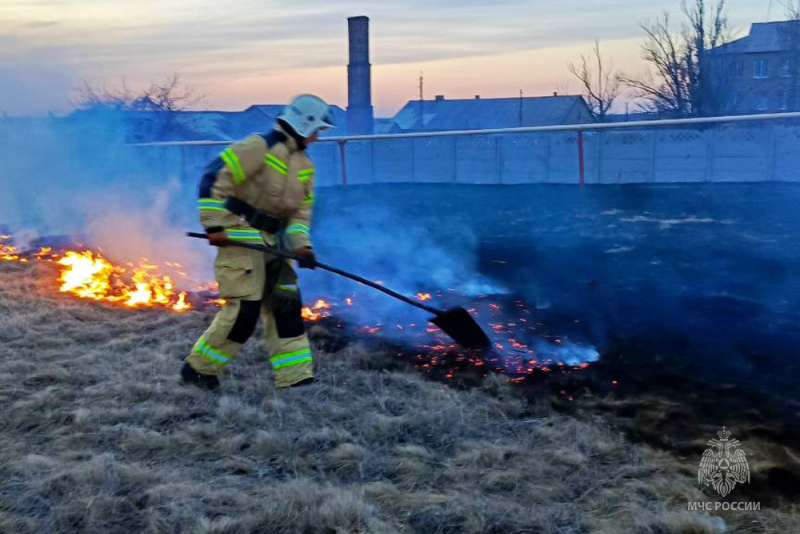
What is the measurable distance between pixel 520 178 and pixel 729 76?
36.2 feet

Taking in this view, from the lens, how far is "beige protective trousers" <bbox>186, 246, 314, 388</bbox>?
425 cm

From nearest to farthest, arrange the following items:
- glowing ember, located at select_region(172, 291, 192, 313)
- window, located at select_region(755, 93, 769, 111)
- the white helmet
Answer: the white helmet → glowing ember, located at select_region(172, 291, 192, 313) → window, located at select_region(755, 93, 769, 111)

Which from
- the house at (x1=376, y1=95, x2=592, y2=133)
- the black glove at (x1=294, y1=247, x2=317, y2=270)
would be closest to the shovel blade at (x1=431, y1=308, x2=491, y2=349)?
the black glove at (x1=294, y1=247, x2=317, y2=270)

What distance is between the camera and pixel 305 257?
4457 millimetres

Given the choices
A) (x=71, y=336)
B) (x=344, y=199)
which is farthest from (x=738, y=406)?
(x=344, y=199)

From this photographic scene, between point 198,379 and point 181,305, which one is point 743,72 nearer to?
point 181,305

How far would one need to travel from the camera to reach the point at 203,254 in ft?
31.8

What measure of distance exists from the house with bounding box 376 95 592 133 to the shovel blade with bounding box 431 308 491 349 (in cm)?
3527

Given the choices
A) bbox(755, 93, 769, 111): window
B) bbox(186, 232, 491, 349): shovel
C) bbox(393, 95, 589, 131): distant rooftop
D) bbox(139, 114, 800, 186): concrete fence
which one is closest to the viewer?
bbox(186, 232, 491, 349): shovel

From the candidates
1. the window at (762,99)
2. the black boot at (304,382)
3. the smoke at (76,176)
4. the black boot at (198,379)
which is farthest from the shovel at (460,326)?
the window at (762,99)

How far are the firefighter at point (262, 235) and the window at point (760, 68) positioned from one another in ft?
135

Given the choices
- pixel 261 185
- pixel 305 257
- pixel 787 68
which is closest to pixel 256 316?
pixel 305 257

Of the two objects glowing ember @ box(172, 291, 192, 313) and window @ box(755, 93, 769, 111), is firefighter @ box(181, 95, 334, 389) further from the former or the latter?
window @ box(755, 93, 769, 111)

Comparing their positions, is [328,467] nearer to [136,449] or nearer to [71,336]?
[136,449]
